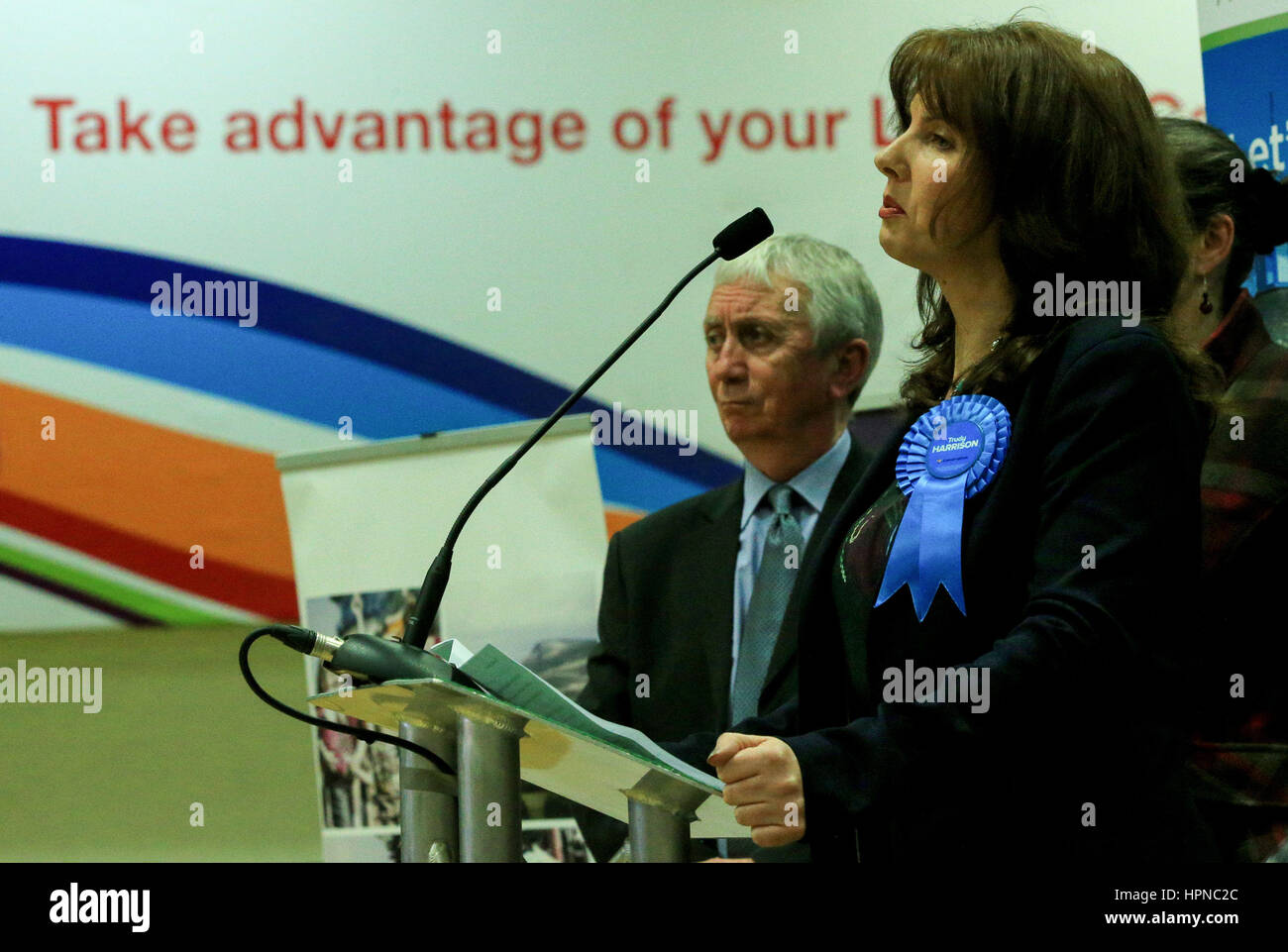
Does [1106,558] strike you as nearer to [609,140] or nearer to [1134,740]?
[1134,740]

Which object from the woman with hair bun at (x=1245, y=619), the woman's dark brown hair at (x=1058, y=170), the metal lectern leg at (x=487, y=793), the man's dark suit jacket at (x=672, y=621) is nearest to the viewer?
the metal lectern leg at (x=487, y=793)

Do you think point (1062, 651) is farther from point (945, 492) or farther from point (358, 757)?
point (358, 757)

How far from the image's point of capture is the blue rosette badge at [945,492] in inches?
55.4

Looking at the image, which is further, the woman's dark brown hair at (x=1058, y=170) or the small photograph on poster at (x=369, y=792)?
the small photograph on poster at (x=369, y=792)

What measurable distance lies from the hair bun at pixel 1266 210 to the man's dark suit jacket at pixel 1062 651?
788mm

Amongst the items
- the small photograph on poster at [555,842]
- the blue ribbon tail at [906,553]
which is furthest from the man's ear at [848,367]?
the blue ribbon tail at [906,553]

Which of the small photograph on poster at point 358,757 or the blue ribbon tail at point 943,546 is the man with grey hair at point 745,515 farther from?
the blue ribbon tail at point 943,546

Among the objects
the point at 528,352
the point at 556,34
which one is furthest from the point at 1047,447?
the point at 556,34

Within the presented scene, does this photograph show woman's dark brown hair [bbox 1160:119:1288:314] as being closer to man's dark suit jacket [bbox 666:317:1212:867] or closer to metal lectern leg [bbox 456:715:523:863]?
man's dark suit jacket [bbox 666:317:1212:867]

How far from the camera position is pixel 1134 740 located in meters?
1.36

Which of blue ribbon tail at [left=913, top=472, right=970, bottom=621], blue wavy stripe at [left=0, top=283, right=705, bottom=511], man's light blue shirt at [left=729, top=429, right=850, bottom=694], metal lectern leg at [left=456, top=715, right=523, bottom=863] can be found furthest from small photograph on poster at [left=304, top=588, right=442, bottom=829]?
blue ribbon tail at [left=913, top=472, right=970, bottom=621]

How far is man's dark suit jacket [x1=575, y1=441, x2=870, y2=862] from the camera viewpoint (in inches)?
99.9

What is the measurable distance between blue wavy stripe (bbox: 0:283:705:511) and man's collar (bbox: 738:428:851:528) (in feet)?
1.49
